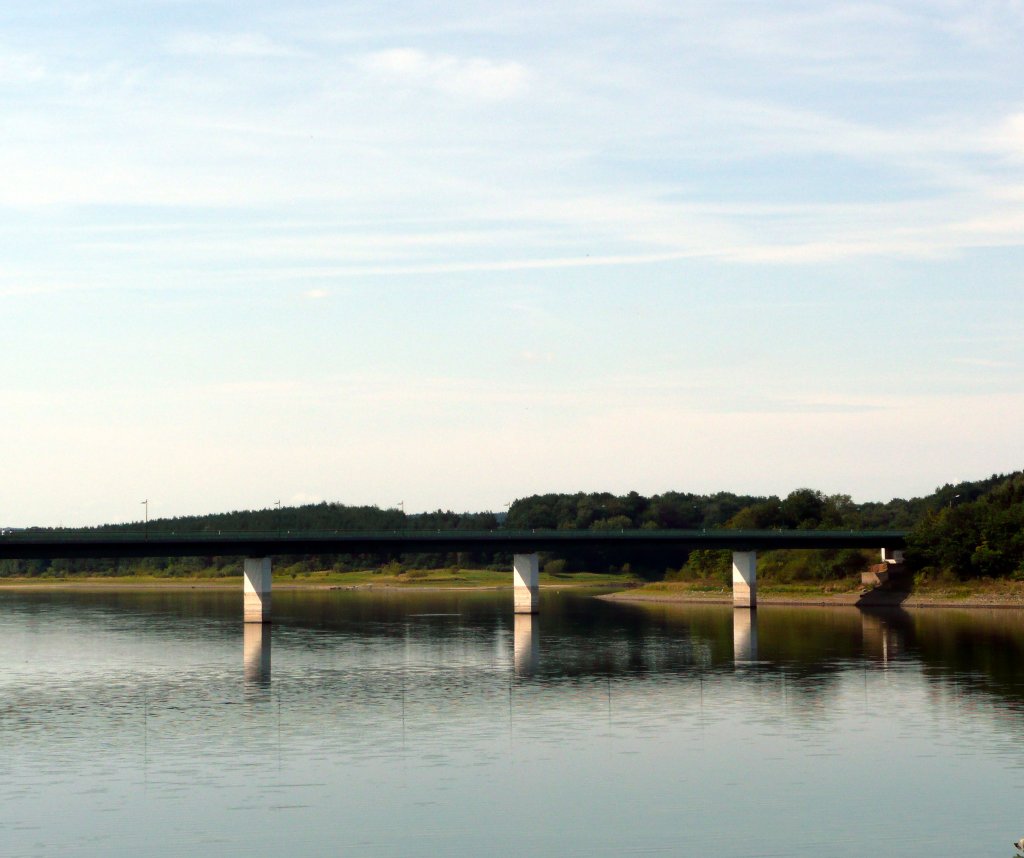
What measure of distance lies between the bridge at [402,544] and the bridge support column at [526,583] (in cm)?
13

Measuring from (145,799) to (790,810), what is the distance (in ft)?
74.8

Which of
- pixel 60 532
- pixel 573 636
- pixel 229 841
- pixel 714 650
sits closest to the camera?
pixel 229 841

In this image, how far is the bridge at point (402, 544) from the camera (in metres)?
139

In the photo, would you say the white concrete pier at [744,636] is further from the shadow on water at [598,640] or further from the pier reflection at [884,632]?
the pier reflection at [884,632]

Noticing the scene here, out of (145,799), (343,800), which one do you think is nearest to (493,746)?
(343,800)

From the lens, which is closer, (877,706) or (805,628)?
(877,706)

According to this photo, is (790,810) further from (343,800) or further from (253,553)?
(253,553)

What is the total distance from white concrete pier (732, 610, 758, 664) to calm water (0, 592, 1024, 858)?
3.68 feet

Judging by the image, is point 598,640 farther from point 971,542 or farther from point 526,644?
point 971,542

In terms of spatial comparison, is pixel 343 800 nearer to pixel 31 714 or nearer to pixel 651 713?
pixel 651 713

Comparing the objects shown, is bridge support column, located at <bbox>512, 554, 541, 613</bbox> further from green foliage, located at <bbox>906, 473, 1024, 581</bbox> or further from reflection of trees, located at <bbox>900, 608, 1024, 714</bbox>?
green foliage, located at <bbox>906, 473, 1024, 581</bbox>

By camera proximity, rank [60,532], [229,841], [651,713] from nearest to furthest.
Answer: [229,841]
[651,713]
[60,532]

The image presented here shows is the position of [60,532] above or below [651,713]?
above

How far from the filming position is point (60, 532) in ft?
496
